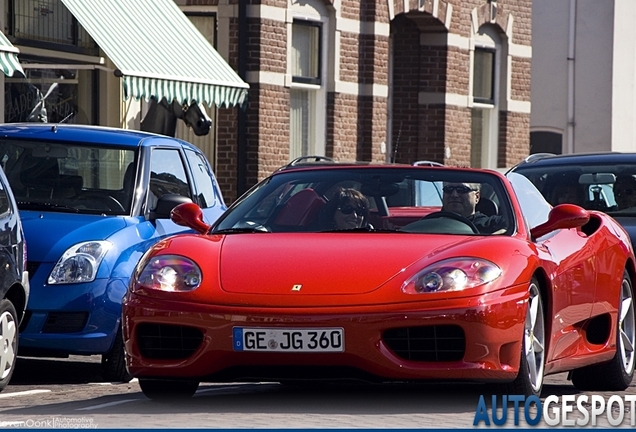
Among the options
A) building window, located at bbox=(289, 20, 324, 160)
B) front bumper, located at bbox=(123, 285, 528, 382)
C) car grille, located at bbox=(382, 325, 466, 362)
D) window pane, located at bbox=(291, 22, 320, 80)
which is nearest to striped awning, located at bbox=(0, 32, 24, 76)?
front bumper, located at bbox=(123, 285, 528, 382)

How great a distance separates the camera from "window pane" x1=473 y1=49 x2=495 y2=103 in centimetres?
3162

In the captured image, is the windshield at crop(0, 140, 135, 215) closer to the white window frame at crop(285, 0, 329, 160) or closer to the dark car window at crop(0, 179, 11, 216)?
the dark car window at crop(0, 179, 11, 216)

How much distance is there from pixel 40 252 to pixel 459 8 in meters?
20.0

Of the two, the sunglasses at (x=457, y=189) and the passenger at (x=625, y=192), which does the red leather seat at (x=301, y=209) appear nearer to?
the sunglasses at (x=457, y=189)

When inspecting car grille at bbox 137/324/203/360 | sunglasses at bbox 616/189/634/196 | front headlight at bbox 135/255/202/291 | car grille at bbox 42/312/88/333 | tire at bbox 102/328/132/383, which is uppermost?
sunglasses at bbox 616/189/634/196

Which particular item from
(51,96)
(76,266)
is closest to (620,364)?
(76,266)

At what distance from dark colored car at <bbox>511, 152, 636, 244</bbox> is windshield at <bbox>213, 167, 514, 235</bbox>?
14.8 feet

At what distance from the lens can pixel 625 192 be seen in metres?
14.0

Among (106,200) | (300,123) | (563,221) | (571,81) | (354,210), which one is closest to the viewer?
(563,221)

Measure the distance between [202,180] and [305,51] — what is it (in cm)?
1308

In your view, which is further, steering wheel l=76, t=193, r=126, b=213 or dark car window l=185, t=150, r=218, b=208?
dark car window l=185, t=150, r=218, b=208

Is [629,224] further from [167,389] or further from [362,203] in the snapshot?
[167,389]

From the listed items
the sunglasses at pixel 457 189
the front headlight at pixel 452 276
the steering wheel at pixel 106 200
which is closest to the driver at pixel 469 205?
the sunglasses at pixel 457 189

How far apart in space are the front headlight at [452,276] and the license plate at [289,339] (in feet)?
1.40
